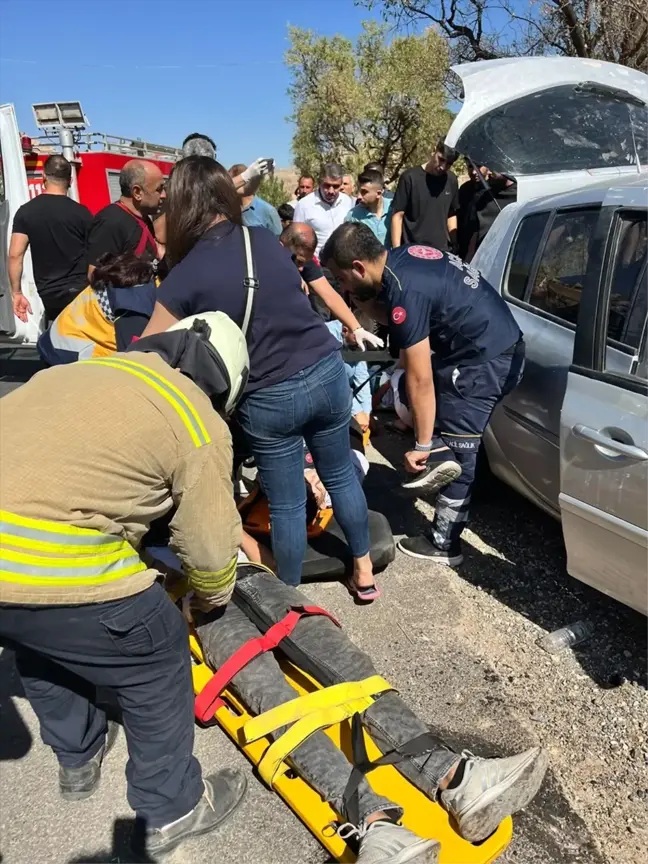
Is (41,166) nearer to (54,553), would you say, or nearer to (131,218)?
(131,218)

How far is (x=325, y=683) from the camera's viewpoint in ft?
7.12

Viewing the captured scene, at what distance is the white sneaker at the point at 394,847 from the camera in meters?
1.59

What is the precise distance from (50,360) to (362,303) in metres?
1.36

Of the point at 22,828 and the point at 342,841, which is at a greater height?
the point at 342,841

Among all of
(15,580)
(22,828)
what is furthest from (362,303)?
(22,828)

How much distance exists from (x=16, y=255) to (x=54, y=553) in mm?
4447

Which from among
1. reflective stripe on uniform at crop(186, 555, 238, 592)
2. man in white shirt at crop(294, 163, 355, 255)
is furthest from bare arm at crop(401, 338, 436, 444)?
man in white shirt at crop(294, 163, 355, 255)

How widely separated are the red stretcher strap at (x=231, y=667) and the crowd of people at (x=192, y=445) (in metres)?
0.18

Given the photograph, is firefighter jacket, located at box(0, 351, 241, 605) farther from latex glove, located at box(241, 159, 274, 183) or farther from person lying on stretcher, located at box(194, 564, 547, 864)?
latex glove, located at box(241, 159, 274, 183)

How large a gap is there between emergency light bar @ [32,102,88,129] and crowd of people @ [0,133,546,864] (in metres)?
5.35

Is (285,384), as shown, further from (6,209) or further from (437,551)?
(6,209)

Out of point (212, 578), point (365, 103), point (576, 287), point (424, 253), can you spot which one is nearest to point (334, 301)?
point (424, 253)

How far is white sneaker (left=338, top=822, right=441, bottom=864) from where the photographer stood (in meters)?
1.59

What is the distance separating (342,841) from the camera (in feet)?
5.85
